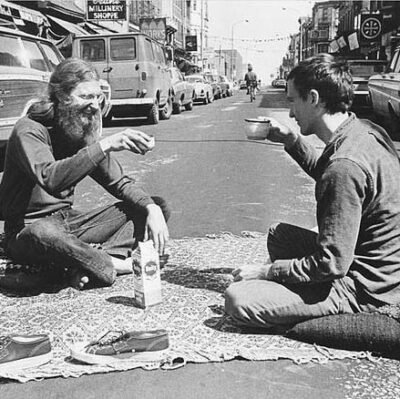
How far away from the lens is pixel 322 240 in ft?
9.27

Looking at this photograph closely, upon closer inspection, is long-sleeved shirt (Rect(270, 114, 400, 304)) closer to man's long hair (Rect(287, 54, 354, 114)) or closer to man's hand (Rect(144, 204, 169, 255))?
man's long hair (Rect(287, 54, 354, 114))

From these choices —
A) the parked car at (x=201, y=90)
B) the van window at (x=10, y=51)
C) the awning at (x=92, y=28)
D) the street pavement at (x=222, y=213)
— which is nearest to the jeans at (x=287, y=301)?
the street pavement at (x=222, y=213)

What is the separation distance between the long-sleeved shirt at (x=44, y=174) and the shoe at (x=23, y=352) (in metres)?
0.86

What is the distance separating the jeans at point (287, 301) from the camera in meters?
3.04

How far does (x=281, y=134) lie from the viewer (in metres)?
3.60

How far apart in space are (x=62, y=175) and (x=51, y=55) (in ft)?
27.2

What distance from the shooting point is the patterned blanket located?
9.66 feet

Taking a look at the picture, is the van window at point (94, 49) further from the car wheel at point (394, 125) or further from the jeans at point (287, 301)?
the jeans at point (287, 301)

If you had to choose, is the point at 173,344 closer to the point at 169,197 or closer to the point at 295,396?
the point at 295,396

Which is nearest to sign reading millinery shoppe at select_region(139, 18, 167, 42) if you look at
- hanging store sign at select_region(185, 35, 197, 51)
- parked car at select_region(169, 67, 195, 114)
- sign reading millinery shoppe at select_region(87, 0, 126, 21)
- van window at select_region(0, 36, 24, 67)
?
sign reading millinery shoppe at select_region(87, 0, 126, 21)

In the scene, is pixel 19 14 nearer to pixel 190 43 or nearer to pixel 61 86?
pixel 61 86

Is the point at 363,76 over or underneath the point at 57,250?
over

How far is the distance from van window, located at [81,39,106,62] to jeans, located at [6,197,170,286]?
12.7 meters

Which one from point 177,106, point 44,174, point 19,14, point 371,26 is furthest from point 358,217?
point 371,26
